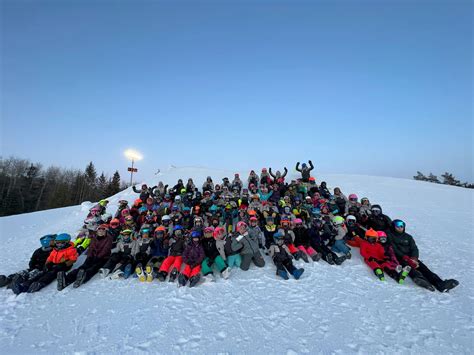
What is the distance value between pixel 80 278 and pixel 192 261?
307 cm

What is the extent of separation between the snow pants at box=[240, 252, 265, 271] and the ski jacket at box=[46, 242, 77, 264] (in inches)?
211

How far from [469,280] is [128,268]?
33.4 feet

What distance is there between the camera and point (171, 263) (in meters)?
6.74

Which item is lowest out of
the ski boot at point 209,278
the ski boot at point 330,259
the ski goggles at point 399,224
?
the ski boot at point 209,278

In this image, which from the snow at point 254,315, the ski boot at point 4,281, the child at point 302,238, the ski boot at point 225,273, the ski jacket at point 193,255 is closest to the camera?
the snow at point 254,315

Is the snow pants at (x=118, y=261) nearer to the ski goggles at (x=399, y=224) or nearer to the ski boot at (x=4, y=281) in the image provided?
the ski boot at (x=4, y=281)

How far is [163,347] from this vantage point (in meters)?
3.86

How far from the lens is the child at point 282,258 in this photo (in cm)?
627

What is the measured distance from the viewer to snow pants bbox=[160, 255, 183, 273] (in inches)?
251

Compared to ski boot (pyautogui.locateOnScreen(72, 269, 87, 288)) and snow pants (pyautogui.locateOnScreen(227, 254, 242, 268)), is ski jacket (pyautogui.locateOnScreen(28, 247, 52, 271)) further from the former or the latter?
snow pants (pyautogui.locateOnScreen(227, 254, 242, 268))

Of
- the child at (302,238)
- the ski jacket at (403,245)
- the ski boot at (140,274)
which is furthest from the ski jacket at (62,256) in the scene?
the ski jacket at (403,245)

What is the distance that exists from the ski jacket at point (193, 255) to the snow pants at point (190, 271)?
5.2 inches

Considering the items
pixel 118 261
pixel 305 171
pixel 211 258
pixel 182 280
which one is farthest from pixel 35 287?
pixel 305 171

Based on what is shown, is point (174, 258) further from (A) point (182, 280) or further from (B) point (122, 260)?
(B) point (122, 260)
